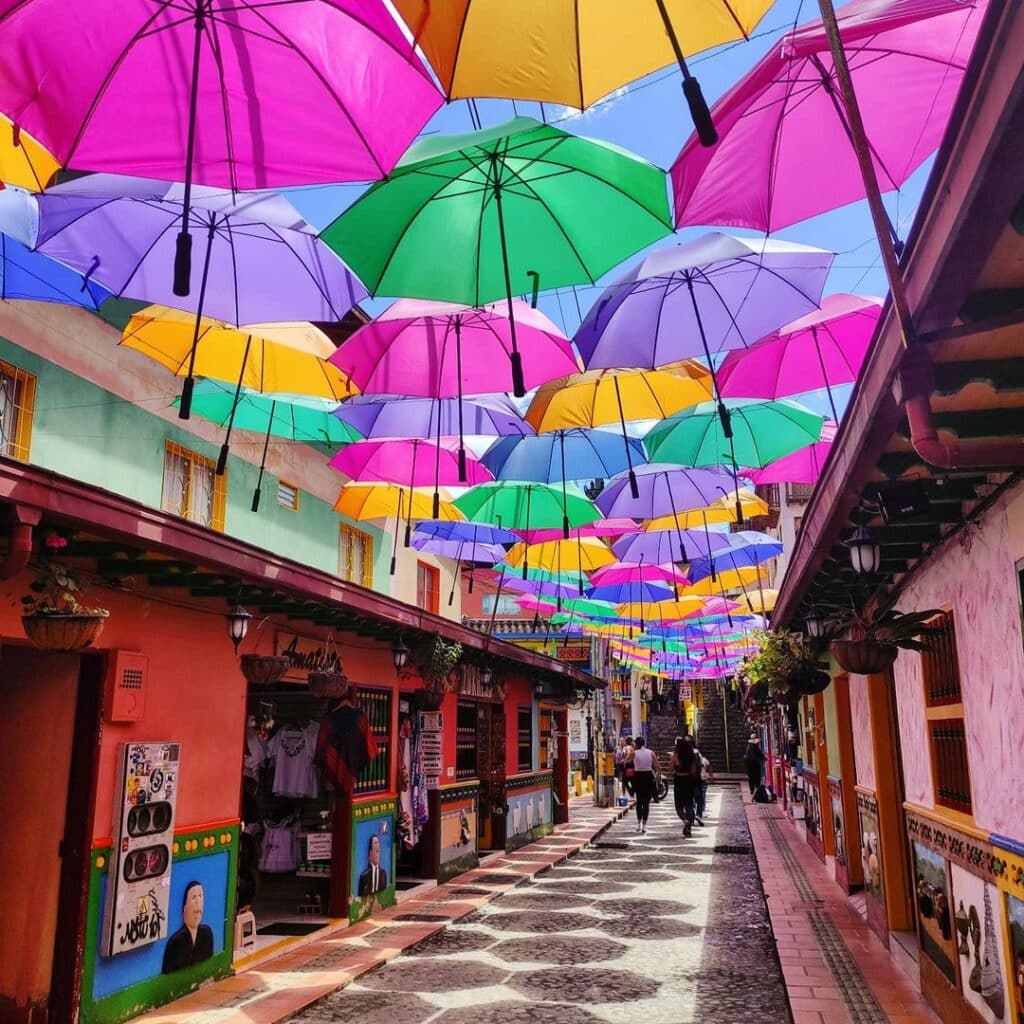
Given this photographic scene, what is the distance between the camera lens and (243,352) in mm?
8742

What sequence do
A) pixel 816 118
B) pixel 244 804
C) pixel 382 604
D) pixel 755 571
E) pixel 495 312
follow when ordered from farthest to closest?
1. pixel 755 571
2. pixel 244 804
3. pixel 382 604
4. pixel 495 312
5. pixel 816 118

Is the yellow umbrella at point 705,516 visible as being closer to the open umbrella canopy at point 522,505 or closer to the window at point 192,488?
the open umbrella canopy at point 522,505

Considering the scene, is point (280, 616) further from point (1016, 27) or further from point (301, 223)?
point (1016, 27)

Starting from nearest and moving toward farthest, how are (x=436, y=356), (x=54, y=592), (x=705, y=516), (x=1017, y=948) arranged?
(x=1017, y=948)
(x=54, y=592)
(x=436, y=356)
(x=705, y=516)

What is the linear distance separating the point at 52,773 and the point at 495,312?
5062 mm

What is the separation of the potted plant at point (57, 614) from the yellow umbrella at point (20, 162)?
7.26 feet

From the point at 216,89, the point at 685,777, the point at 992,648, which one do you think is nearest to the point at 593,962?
the point at 992,648

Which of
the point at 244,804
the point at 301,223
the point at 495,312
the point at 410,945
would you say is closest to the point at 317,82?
the point at 301,223

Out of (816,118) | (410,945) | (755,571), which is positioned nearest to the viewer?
(816,118)

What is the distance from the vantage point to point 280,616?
9.59 meters

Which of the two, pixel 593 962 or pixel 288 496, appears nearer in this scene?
pixel 593 962

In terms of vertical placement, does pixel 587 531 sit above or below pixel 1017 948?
above

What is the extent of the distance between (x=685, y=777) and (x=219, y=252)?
667 inches

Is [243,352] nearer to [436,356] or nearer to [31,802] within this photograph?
[436,356]
